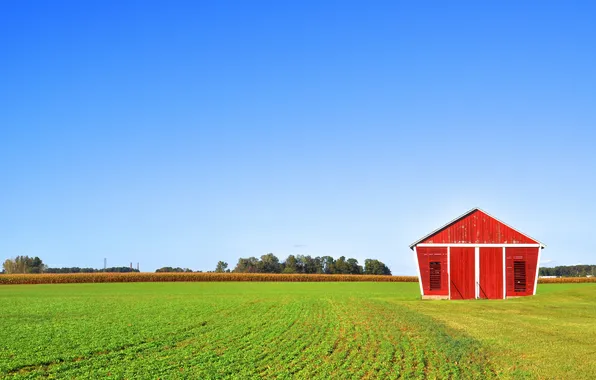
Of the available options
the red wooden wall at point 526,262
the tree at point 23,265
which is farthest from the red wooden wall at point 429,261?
the tree at point 23,265

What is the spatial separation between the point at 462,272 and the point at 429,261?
2.61m

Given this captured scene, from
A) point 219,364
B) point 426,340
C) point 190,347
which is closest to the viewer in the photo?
point 219,364

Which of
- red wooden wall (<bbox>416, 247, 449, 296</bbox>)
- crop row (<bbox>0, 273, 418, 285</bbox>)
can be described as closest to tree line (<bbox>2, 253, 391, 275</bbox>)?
crop row (<bbox>0, 273, 418, 285</bbox>)

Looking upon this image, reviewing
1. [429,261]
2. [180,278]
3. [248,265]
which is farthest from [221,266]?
[429,261]

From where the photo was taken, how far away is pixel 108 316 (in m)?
34.5

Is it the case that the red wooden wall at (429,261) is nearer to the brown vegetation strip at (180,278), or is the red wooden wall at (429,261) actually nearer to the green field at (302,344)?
the green field at (302,344)

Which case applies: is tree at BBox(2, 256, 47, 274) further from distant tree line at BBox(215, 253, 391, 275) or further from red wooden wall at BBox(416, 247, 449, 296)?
red wooden wall at BBox(416, 247, 449, 296)

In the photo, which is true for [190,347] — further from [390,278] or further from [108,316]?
[390,278]

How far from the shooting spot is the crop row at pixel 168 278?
102294 millimetres

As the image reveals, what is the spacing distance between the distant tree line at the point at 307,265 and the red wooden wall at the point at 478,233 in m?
114

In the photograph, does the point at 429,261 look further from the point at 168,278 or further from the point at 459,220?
the point at 168,278

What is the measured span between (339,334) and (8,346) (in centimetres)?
1203

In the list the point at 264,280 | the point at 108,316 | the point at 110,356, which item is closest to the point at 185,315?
the point at 108,316

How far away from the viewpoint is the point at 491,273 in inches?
1917
